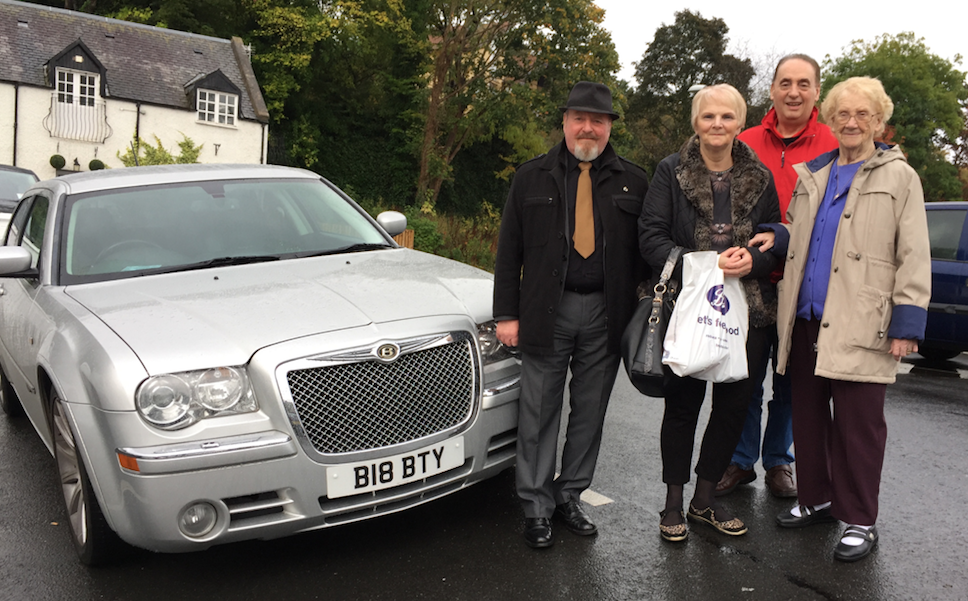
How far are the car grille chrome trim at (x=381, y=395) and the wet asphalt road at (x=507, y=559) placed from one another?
22.2 inches

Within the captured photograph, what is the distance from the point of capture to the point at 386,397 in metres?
3.23

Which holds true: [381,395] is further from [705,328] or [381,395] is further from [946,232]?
[946,232]

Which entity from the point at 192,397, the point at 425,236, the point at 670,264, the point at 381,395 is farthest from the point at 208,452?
the point at 425,236

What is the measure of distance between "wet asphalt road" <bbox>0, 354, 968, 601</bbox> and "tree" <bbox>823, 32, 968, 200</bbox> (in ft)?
163

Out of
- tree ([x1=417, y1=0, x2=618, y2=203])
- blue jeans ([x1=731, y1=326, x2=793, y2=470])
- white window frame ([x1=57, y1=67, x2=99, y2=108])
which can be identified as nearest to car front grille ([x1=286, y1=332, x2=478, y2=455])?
blue jeans ([x1=731, y1=326, x2=793, y2=470])

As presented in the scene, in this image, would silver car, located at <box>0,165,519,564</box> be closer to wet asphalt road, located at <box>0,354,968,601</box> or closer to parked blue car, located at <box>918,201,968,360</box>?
wet asphalt road, located at <box>0,354,968,601</box>

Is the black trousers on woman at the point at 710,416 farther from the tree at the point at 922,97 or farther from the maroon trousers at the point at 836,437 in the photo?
the tree at the point at 922,97

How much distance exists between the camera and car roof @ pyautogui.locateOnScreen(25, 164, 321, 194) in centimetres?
446

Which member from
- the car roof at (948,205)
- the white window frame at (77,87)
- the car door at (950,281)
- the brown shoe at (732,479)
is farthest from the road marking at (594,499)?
the white window frame at (77,87)

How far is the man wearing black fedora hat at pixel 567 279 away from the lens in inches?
141

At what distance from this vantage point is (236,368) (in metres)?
3.04

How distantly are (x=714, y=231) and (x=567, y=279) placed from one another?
0.67 metres

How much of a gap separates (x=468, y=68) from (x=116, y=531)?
31262 mm

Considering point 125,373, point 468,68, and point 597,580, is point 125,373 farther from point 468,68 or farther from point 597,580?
point 468,68
